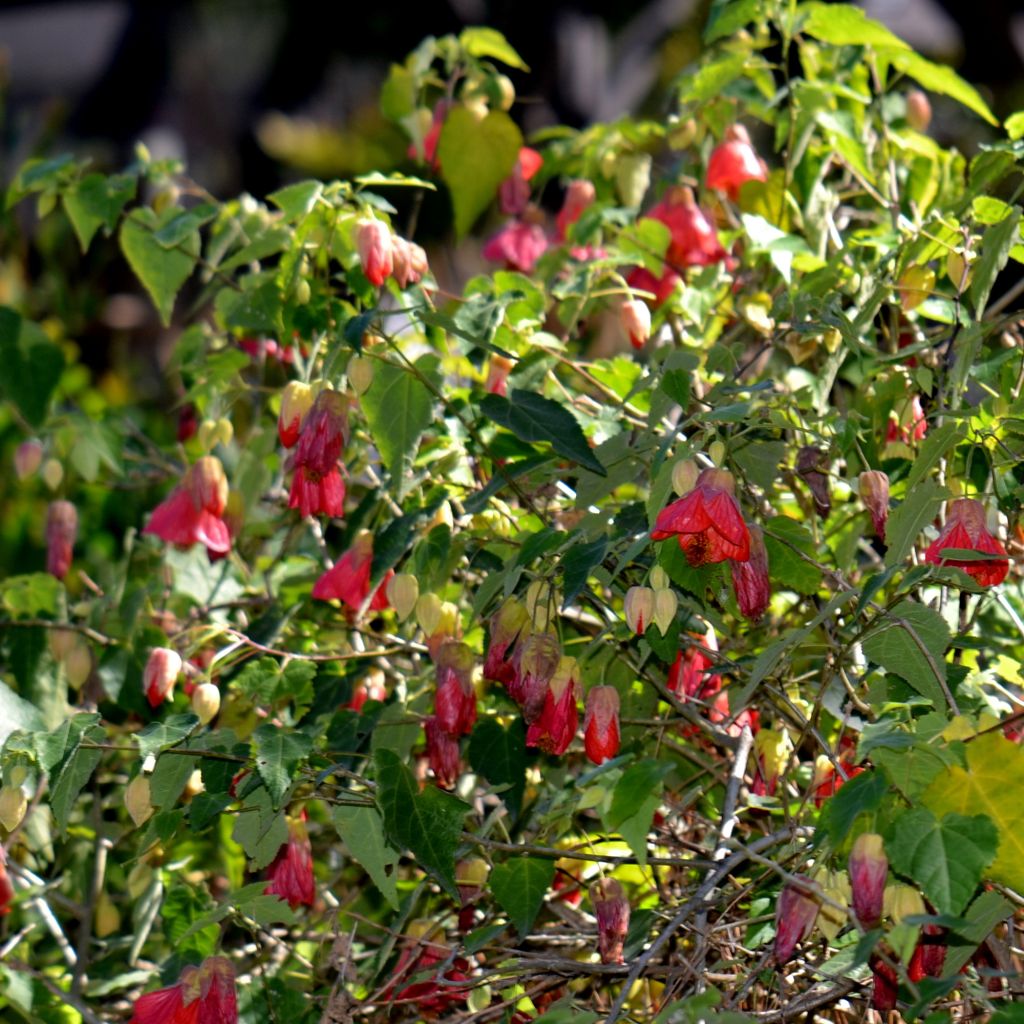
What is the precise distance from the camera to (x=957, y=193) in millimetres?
1783

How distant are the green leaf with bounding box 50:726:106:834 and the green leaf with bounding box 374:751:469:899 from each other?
225 mm

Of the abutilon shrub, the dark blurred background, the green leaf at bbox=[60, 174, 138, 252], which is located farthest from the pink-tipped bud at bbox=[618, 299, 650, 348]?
the dark blurred background

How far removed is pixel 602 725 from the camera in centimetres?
122

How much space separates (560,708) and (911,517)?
1.03 feet

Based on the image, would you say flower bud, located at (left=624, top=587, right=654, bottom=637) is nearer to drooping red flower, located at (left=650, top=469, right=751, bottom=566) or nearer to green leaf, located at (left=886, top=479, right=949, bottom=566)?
drooping red flower, located at (left=650, top=469, right=751, bottom=566)

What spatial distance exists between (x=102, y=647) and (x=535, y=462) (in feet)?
2.05

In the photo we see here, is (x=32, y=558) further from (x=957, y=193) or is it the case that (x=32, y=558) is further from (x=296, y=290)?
(x=957, y=193)

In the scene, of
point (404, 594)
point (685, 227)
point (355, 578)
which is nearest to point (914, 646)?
point (404, 594)

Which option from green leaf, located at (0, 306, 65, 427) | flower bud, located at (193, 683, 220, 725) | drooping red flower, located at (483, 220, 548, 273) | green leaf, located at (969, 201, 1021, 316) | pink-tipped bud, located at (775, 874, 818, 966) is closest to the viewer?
pink-tipped bud, located at (775, 874, 818, 966)

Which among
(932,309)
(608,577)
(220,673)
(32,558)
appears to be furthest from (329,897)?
(32,558)

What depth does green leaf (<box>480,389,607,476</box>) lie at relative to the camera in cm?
123

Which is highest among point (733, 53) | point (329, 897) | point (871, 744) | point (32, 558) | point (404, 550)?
point (733, 53)

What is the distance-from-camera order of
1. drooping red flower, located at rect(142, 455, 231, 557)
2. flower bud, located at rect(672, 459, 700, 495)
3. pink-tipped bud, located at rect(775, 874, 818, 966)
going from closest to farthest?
Answer: pink-tipped bud, located at rect(775, 874, 818, 966), flower bud, located at rect(672, 459, 700, 495), drooping red flower, located at rect(142, 455, 231, 557)

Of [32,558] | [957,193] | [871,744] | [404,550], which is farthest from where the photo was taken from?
[32,558]
